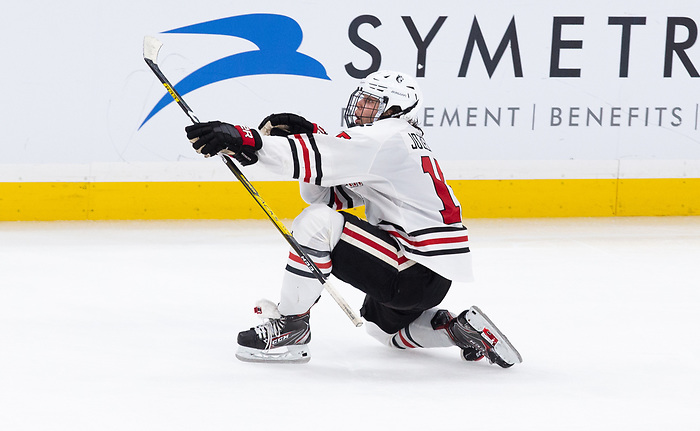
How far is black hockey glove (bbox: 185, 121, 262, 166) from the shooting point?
2035 millimetres

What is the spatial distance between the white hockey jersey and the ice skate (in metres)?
0.10

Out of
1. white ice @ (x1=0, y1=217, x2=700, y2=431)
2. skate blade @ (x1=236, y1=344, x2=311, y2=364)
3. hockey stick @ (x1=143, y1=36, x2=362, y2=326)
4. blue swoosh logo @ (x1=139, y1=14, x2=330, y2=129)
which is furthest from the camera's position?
blue swoosh logo @ (x1=139, y1=14, x2=330, y2=129)

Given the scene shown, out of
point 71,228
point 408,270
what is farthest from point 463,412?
point 71,228

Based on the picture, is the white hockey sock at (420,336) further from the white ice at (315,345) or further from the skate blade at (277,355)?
the skate blade at (277,355)

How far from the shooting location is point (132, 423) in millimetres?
1851

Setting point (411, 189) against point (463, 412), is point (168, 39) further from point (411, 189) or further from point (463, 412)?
point (463, 412)

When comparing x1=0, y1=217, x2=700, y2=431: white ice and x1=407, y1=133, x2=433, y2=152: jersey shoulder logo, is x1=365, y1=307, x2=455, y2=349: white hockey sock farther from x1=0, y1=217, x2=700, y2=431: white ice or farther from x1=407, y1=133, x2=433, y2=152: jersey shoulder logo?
x1=407, y1=133, x2=433, y2=152: jersey shoulder logo

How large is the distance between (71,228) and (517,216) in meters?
2.05

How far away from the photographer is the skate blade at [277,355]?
2.29m

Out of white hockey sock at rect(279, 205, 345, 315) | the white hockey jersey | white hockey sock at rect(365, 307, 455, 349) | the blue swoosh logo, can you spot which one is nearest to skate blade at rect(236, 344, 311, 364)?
white hockey sock at rect(279, 205, 345, 315)

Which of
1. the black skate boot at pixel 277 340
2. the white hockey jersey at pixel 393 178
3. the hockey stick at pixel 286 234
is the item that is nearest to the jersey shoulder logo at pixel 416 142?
the white hockey jersey at pixel 393 178

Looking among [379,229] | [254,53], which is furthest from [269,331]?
[254,53]

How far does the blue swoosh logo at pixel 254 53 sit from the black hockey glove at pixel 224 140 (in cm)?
238

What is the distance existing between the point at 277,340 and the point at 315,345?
0.22 metres
